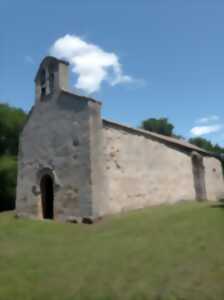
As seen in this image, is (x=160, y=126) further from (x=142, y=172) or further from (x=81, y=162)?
(x=81, y=162)

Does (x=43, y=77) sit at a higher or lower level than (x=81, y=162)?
higher

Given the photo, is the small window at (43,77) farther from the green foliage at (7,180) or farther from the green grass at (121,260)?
the green foliage at (7,180)

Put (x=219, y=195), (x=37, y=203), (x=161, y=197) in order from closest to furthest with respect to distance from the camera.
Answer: (x=37, y=203)
(x=161, y=197)
(x=219, y=195)

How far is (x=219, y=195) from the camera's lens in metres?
24.4

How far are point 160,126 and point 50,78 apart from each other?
1547 inches

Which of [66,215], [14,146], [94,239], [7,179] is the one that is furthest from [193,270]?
[14,146]

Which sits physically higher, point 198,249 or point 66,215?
point 66,215

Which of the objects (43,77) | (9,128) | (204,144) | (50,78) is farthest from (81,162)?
(204,144)

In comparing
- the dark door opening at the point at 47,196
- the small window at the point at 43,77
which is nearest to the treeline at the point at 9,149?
the dark door opening at the point at 47,196

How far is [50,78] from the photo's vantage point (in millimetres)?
18688

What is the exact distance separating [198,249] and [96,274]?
9.57 ft

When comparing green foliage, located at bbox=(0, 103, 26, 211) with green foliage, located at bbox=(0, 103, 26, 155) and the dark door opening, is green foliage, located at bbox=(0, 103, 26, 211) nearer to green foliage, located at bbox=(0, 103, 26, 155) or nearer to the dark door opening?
green foliage, located at bbox=(0, 103, 26, 155)

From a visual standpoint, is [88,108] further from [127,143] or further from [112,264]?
[112,264]

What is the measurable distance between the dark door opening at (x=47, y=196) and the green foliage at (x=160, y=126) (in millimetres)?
38444
